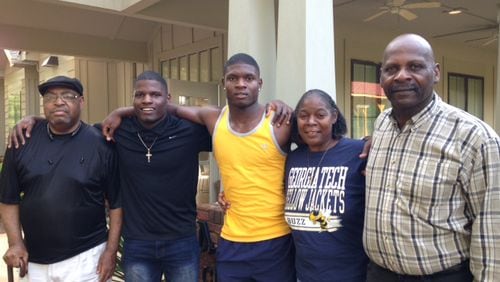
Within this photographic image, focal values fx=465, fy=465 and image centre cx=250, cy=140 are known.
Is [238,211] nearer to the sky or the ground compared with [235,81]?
nearer to the ground

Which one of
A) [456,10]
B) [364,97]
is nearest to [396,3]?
[456,10]

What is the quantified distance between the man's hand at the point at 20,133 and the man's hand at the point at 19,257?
1.89ft

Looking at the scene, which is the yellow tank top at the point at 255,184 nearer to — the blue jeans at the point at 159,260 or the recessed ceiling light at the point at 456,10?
the blue jeans at the point at 159,260

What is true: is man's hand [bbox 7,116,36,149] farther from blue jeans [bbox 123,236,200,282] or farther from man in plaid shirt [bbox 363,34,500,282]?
man in plaid shirt [bbox 363,34,500,282]

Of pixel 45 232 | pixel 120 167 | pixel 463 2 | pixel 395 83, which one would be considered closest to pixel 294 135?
pixel 395 83

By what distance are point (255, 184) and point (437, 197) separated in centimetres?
96

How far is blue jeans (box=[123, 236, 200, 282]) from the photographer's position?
268 centimetres

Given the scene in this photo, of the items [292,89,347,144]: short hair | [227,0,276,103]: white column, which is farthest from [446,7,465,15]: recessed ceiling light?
[292,89,347,144]: short hair

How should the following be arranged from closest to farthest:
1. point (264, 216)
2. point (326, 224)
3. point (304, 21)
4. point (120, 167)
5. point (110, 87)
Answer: point (326, 224), point (264, 216), point (120, 167), point (304, 21), point (110, 87)

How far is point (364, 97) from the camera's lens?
9.84 meters

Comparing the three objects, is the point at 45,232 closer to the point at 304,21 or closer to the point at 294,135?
the point at 294,135

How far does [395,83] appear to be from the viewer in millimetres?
1879

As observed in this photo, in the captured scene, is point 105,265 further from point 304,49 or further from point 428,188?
point 304,49

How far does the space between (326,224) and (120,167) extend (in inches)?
50.9
